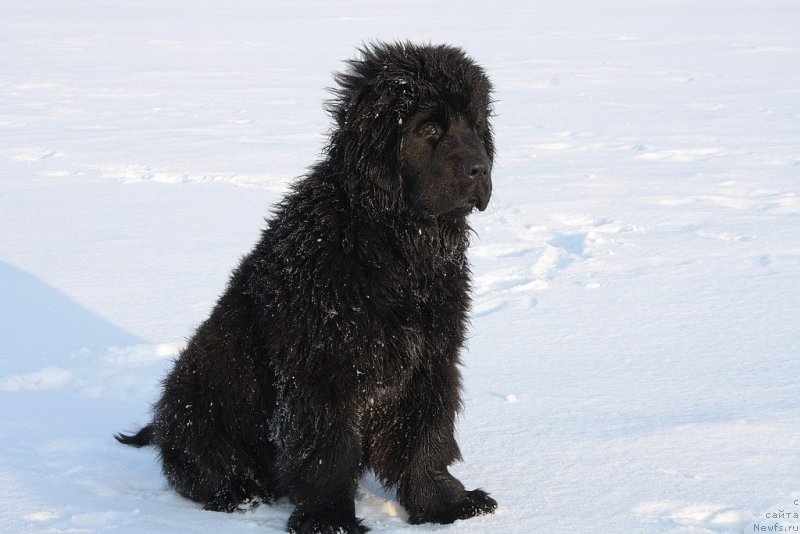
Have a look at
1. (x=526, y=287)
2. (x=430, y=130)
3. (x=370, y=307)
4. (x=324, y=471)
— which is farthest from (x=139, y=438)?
(x=526, y=287)

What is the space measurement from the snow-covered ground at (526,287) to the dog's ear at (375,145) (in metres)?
0.61

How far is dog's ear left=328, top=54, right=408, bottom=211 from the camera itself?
285 cm

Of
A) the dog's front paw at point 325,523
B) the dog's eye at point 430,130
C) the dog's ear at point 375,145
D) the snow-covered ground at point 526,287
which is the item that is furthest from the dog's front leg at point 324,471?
the dog's eye at point 430,130

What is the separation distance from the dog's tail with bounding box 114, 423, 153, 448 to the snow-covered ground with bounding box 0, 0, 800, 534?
0.15 ft

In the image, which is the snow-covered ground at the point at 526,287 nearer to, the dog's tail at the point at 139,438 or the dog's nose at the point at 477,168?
the dog's tail at the point at 139,438

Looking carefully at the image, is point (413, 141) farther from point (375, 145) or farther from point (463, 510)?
point (463, 510)

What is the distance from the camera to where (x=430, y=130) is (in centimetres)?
289

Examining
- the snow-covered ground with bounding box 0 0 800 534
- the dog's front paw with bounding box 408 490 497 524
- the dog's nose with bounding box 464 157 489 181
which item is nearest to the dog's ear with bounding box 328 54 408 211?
the dog's nose with bounding box 464 157 489 181

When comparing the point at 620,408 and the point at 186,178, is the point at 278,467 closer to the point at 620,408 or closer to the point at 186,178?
the point at 620,408

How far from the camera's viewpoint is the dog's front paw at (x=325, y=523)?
9.45ft

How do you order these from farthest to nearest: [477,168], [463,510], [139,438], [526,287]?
[526,287], [139,438], [463,510], [477,168]

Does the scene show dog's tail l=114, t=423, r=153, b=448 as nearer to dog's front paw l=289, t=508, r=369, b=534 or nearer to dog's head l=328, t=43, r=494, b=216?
dog's front paw l=289, t=508, r=369, b=534

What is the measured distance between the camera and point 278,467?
3.03m

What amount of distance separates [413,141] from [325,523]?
124 centimetres
